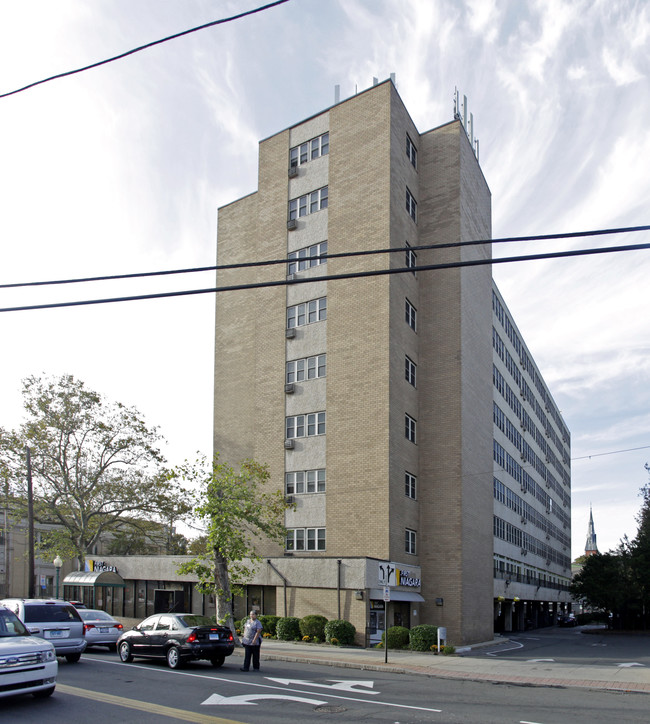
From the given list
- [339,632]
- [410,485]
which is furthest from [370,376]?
[339,632]

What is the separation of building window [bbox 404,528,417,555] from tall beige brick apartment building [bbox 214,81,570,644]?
0.15 meters

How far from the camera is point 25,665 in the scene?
13344mm

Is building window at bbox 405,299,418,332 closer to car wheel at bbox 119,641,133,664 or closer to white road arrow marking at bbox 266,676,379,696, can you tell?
car wheel at bbox 119,641,133,664

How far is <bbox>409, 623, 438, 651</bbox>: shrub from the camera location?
2800 centimetres

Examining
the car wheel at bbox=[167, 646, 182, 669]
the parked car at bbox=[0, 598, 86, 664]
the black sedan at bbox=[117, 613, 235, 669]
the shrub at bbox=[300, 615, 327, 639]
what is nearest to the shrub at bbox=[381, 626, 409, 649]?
the shrub at bbox=[300, 615, 327, 639]

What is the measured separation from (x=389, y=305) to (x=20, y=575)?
66599 millimetres

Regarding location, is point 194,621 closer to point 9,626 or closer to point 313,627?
point 9,626

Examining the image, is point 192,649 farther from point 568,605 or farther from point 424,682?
point 568,605

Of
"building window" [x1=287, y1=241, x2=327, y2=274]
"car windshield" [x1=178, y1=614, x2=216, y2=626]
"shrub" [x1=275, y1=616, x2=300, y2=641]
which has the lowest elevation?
"shrub" [x1=275, y1=616, x2=300, y2=641]

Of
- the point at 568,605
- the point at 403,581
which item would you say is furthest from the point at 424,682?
the point at 568,605

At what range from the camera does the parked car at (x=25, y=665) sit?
42.9 ft

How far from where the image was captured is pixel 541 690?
58.9 feet

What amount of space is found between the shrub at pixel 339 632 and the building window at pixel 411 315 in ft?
51.1

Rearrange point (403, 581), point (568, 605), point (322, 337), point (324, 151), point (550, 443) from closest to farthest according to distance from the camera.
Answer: point (403, 581)
point (322, 337)
point (324, 151)
point (550, 443)
point (568, 605)
